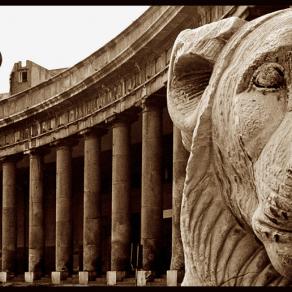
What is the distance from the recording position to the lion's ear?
3396 millimetres

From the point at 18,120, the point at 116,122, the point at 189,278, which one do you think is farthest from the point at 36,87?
the point at 189,278

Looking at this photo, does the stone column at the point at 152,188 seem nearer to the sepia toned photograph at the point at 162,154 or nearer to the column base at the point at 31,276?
the sepia toned photograph at the point at 162,154

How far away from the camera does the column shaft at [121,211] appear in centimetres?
3025

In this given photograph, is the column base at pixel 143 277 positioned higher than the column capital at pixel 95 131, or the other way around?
the column capital at pixel 95 131

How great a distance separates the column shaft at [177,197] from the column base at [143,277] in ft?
7.32

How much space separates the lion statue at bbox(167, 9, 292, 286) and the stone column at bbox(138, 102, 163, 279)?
78.8 feet

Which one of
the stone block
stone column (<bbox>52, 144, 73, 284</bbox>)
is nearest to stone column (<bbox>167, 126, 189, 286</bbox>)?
stone column (<bbox>52, 144, 73, 284</bbox>)

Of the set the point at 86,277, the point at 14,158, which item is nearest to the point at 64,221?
the point at 86,277

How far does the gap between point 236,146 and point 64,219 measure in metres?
32.8

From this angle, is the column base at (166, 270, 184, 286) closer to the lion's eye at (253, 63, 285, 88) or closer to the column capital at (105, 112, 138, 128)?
the column capital at (105, 112, 138, 128)

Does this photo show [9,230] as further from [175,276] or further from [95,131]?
[175,276]

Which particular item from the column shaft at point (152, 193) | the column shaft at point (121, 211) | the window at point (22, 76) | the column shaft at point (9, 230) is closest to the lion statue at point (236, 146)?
the column shaft at point (152, 193)

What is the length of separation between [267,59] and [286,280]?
2.76 feet

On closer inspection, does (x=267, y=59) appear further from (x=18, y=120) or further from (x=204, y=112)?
(x=18, y=120)
